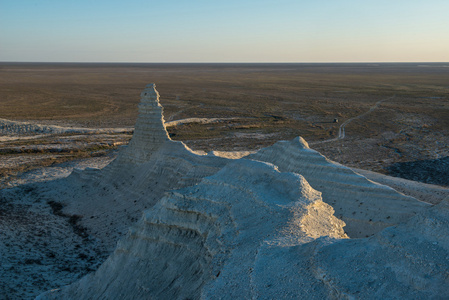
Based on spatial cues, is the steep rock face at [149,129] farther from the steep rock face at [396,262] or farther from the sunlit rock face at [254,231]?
the steep rock face at [396,262]

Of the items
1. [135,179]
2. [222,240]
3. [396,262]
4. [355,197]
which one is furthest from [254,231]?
[135,179]

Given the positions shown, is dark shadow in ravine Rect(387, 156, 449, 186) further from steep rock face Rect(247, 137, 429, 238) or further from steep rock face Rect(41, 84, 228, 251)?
steep rock face Rect(41, 84, 228, 251)

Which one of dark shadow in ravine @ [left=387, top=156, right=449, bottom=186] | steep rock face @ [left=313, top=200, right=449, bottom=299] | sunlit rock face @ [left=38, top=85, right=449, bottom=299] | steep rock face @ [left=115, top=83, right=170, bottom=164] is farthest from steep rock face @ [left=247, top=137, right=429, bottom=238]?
dark shadow in ravine @ [left=387, top=156, right=449, bottom=186]

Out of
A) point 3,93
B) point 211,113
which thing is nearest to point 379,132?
point 211,113

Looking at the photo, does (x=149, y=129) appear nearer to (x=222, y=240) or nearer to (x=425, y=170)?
(x=222, y=240)

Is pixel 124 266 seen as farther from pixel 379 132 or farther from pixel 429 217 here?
pixel 379 132

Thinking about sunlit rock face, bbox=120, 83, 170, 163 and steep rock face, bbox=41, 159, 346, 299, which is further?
sunlit rock face, bbox=120, 83, 170, 163

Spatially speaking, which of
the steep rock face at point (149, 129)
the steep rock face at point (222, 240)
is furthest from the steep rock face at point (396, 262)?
the steep rock face at point (149, 129)
